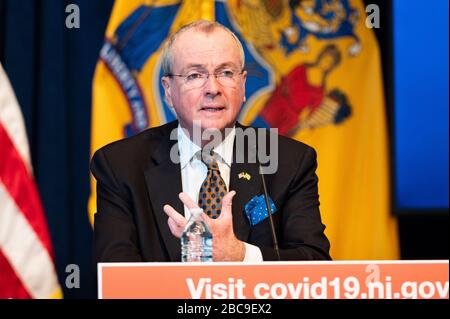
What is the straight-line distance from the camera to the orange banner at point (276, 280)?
175 cm

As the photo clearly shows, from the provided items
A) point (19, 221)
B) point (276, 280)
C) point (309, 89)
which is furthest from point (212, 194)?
point (309, 89)

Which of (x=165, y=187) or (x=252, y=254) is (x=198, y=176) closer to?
(x=165, y=187)

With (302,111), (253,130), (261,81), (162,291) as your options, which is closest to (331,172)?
(302,111)

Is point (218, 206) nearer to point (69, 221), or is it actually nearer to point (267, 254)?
point (267, 254)

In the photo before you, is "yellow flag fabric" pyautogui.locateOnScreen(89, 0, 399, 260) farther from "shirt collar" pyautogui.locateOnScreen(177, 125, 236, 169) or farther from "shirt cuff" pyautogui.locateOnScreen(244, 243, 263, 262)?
"shirt cuff" pyautogui.locateOnScreen(244, 243, 263, 262)

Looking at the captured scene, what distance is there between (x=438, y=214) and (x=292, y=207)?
1.71 m

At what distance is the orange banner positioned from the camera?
1753 mm

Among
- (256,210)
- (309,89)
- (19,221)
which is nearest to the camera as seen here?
(256,210)

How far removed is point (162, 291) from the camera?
1.76m

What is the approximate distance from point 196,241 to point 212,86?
0.65 metres

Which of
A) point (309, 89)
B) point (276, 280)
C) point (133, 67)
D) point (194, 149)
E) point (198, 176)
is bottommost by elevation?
point (276, 280)

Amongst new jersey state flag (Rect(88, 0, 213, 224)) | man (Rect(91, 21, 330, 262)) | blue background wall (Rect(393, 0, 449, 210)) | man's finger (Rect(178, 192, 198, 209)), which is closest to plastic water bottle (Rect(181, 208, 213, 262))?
man's finger (Rect(178, 192, 198, 209))

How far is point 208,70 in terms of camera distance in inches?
108
